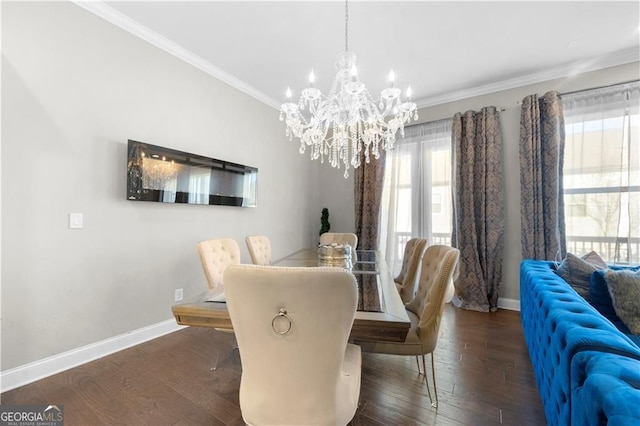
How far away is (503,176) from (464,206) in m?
0.61

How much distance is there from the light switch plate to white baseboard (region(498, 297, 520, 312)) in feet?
15.1

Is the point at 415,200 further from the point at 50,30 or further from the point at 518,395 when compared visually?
the point at 50,30

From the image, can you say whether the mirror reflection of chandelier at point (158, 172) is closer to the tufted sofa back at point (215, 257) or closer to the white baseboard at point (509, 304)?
the tufted sofa back at point (215, 257)

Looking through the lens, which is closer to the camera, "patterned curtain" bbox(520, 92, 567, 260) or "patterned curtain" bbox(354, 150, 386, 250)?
"patterned curtain" bbox(520, 92, 567, 260)

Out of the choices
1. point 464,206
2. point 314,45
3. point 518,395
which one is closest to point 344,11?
point 314,45

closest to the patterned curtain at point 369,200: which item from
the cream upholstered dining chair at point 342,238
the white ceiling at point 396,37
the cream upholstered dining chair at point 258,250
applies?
the cream upholstered dining chair at point 342,238

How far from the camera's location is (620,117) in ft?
9.57

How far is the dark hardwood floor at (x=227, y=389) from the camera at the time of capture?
1557 millimetres

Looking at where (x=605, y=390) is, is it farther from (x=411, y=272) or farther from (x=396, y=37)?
(x=396, y=37)

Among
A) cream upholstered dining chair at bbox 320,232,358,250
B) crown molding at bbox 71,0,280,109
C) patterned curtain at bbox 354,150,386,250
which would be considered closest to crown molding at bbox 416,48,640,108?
patterned curtain at bbox 354,150,386,250

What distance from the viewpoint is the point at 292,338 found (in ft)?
2.93

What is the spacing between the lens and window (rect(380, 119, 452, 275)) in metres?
3.90

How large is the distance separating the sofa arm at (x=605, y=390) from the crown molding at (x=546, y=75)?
12.3 ft
